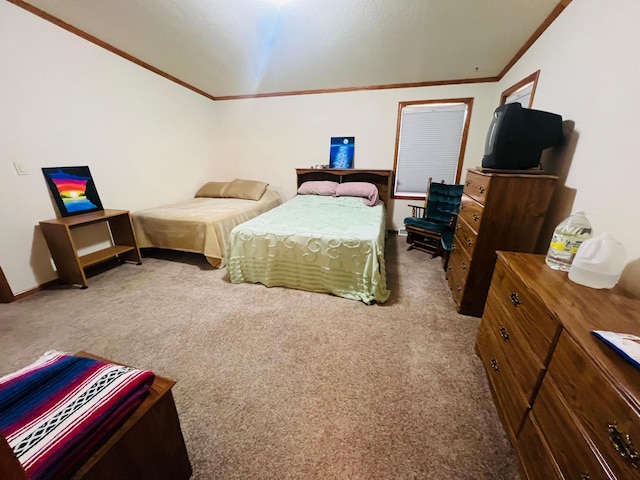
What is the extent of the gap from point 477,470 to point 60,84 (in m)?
4.24

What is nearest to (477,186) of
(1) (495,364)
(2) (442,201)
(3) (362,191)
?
(1) (495,364)

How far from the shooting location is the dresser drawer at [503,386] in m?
1.00

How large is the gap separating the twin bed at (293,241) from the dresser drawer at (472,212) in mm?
715

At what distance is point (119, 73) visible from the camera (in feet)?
9.27

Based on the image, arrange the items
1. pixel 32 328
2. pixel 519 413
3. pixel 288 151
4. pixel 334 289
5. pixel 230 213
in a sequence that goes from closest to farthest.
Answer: pixel 519 413, pixel 32 328, pixel 334 289, pixel 230 213, pixel 288 151

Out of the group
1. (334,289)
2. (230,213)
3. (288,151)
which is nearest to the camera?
(334,289)

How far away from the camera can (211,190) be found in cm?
409

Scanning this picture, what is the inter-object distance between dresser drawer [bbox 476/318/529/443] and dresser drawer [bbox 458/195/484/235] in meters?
0.73

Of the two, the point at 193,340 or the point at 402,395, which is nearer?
the point at 402,395

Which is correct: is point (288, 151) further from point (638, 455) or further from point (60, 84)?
point (638, 455)

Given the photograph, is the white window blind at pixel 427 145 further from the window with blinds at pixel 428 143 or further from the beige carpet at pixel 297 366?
the beige carpet at pixel 297 366

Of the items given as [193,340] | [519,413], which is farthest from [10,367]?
[519,413]

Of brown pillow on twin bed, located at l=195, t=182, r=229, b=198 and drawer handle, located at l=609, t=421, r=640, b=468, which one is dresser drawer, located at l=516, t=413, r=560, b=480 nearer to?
drawer handle, located at l=609, t=421, r=640, b=468

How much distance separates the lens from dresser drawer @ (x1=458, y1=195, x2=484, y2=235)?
1.73 m
